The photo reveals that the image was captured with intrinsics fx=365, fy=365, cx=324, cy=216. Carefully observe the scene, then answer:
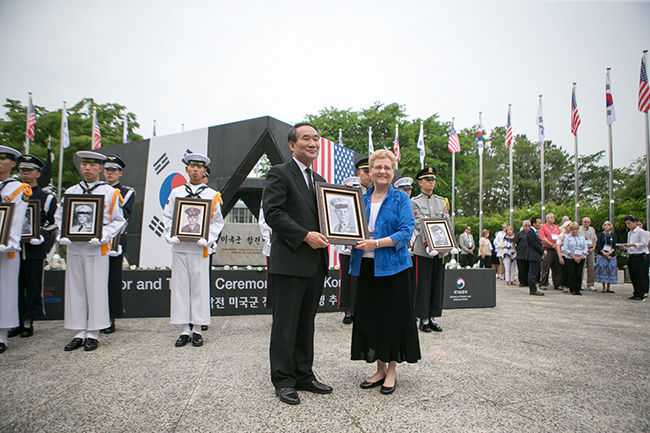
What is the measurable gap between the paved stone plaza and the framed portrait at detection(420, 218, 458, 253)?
3.80 ft

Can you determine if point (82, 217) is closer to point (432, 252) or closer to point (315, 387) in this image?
point (315, 387)

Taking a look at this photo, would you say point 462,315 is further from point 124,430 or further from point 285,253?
point 124,430

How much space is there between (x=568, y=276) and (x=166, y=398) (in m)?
10.8

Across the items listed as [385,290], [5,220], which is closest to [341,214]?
[385,290]

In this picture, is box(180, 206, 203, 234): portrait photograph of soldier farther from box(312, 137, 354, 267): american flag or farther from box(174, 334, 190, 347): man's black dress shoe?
box(312, 137, 354, 267): american flag

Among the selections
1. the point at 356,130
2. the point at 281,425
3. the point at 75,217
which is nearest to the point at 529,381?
the point at 281,425

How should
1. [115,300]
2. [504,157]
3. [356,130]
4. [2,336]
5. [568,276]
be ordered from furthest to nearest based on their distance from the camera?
[504,157]
[356,130]
[568,276]
[115,300]
[2,336]

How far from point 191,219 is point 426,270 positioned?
3.15m

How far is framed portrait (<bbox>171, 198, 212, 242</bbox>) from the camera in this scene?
4273 millimetres

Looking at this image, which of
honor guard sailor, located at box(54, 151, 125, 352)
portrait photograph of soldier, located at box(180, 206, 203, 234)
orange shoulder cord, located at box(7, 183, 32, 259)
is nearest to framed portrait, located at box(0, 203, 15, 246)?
orange shoulder cord, located at box(7, 183, 32, 259)

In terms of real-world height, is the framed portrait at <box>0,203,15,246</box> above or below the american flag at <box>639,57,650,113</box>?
below

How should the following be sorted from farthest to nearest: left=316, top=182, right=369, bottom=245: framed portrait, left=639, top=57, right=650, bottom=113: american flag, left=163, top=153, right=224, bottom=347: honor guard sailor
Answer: left=639, top=57, right=650, bottom=113: american flag < left=163, top=153, right=224, bottom=347: honor guard sailor < left=316, top=182, right=369, bottom=245: framed portrait

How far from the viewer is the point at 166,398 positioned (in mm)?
2615

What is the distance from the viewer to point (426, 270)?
5051 mm
